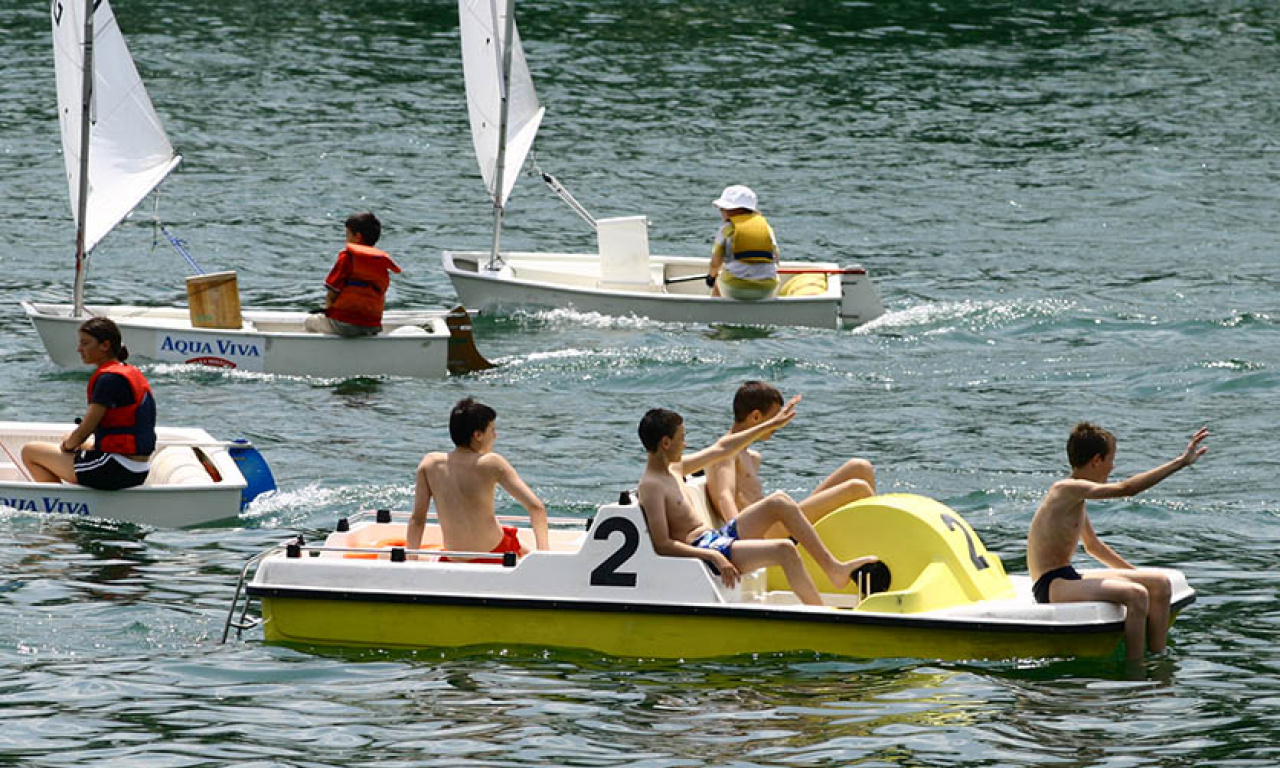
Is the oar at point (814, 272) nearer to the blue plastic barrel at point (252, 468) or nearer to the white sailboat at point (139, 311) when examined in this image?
the white sailboat at point (139, 311)

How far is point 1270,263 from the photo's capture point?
26734 millimetres

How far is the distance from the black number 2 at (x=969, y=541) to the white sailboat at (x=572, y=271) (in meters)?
10.7

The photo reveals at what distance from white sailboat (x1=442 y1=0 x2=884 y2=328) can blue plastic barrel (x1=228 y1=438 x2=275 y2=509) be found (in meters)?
7.73

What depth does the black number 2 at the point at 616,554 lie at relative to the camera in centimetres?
1148

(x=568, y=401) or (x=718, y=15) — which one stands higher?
(x=718, y=15)

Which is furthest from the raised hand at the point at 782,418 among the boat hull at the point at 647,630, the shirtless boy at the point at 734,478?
the boat hull at the point at 647,630

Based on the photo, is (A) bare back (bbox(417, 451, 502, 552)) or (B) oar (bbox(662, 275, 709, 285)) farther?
(B) oar (bbox(662, 275, 709, 285))

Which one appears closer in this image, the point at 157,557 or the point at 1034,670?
the point at 1034,670

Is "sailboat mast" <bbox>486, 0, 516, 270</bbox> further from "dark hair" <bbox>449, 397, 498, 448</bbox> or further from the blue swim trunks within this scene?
the blue swim trunks

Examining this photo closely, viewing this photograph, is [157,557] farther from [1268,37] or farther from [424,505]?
[1268,37]

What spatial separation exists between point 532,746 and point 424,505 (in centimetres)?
236

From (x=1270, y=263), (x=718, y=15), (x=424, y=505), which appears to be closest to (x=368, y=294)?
(x=424, y=505)

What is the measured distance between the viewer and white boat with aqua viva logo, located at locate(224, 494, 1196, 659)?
1130cm

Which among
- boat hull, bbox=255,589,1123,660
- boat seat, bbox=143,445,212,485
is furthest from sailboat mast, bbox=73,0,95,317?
boat hull, bbox=255,589,1123,660
